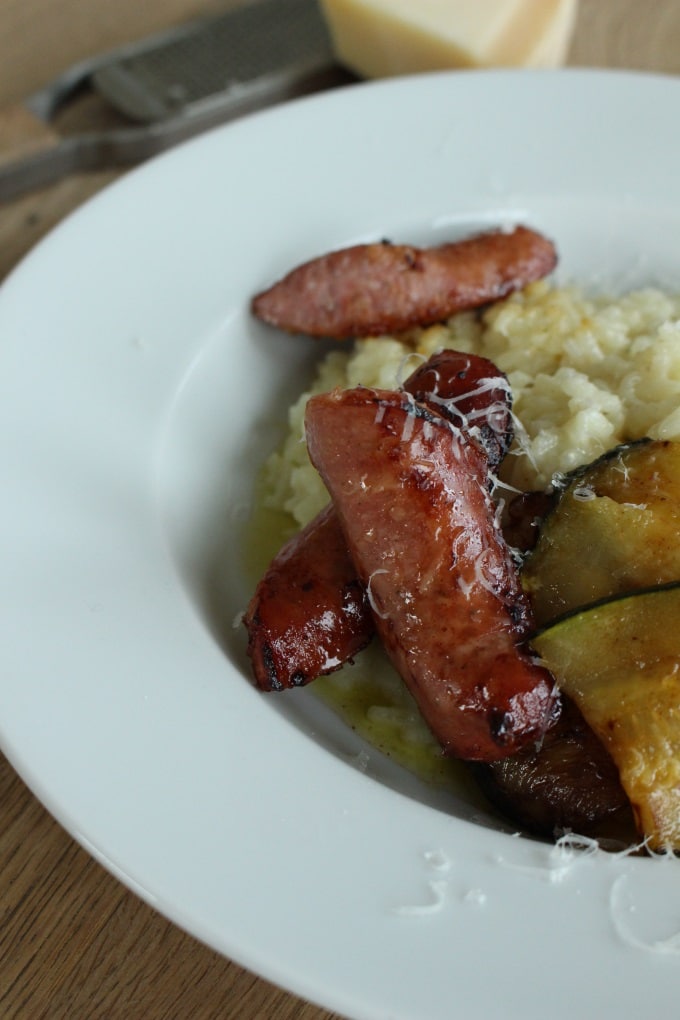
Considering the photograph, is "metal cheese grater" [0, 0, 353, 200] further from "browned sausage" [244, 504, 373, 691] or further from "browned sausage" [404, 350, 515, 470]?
"browned sausage" [244, 504, 373, 691]

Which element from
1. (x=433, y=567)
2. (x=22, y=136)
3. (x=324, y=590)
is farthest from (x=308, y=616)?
(x=22, y=136)

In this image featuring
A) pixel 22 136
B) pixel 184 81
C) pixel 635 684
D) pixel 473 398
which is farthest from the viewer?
pixel 184 81

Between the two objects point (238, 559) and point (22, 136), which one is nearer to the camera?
point (238, 559)

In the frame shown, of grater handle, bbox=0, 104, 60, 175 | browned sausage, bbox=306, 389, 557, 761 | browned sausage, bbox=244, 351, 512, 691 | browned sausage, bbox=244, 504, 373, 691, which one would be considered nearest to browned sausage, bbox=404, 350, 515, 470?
browned sausage, bbox=244, 351, 512, 691

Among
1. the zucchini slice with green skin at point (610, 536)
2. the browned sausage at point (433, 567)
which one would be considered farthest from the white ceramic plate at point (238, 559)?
the zucchini slice with green skin at point (610, 536)

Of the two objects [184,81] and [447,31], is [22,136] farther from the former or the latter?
[447,31]

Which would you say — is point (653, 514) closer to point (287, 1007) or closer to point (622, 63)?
point (287, 1007)
